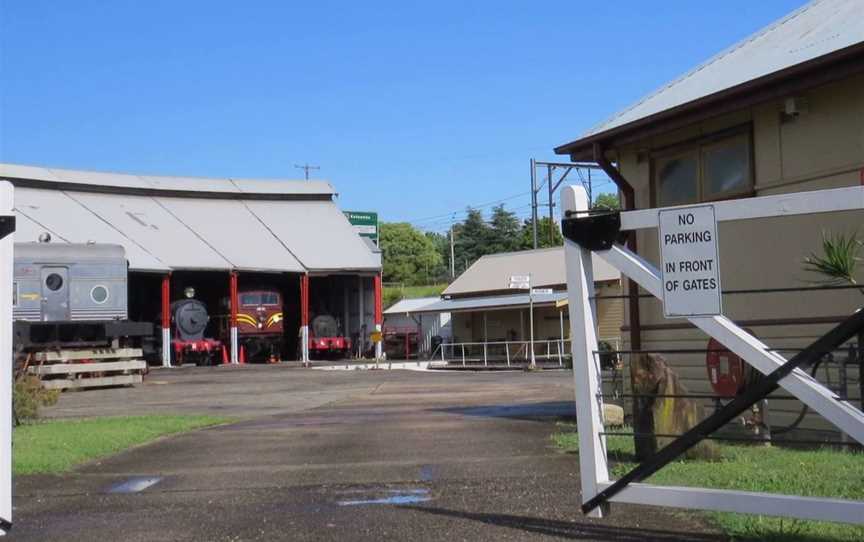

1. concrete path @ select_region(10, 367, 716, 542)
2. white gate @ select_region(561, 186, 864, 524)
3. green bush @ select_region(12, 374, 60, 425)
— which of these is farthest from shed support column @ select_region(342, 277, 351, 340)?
white gate @ select_region(561, 186, 864, 524)

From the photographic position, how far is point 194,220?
46.3 m

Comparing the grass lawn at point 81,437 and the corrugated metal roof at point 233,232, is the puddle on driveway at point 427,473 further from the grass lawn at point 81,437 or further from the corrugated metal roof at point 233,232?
the corrugated metal roof at point 233,232

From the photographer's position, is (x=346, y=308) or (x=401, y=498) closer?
(x=401, y=498)

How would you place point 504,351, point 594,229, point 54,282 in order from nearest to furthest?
point 594,229 → point 54,282 → point 504,351

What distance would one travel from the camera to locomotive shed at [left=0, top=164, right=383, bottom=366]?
4072cm

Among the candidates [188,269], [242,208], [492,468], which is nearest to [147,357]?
[188,269]

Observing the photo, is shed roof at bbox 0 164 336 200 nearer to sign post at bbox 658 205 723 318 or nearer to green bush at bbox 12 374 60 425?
green bush at bbox 12 374 60 425

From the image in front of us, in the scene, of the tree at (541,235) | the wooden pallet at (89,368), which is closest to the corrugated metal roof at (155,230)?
the wooden pallet at (89,368)

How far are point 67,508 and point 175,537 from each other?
5.94 ft

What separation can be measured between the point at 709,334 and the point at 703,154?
8.32 meters

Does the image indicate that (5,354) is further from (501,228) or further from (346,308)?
(501,228)

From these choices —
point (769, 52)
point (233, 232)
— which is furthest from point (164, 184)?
point (769, 52)

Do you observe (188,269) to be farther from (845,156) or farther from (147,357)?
(845,156)

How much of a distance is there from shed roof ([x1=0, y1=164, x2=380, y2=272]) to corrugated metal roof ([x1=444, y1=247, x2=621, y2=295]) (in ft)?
15.6
